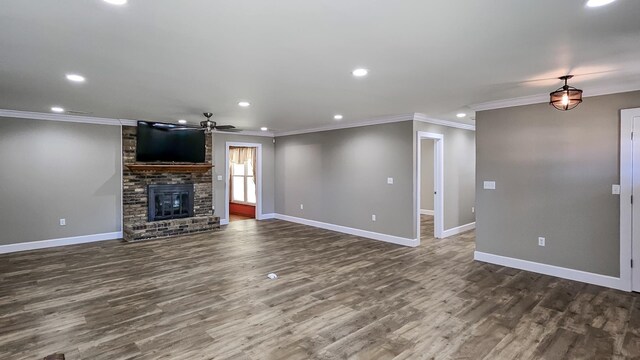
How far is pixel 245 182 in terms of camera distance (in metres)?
10.4

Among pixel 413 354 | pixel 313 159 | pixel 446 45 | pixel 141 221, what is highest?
pixel 446 45

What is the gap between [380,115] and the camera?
240 inches

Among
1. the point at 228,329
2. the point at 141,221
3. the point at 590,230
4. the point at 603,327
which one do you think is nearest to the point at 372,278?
the point at 228,329

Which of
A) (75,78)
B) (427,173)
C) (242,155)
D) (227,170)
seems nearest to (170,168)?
(227,170)

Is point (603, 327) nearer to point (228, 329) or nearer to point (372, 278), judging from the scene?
point (372, 278)

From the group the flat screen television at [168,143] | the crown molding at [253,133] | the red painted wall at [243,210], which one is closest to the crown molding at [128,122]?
the flat screen television at [168,143]

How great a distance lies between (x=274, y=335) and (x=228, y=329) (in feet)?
1.45

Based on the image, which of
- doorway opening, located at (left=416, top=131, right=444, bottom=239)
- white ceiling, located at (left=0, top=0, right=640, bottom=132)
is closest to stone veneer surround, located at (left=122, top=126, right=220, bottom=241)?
white ceiling, located at (left=0, top=0, right=640, bottom=132)

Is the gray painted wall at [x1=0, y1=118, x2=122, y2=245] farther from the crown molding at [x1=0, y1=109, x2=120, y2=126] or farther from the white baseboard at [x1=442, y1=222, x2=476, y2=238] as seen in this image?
the white baseboard at [x1=442, y1=222, x2=476, y2=238]

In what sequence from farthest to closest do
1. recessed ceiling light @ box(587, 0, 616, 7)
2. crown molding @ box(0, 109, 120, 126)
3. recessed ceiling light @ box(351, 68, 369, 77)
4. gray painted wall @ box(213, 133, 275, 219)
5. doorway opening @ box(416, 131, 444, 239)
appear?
1. gray painted wall @ box(213, 133, 275, 219)
2. doorway opening @ box(416, 131, 444, 239)
3. crown molding @ box(0, 109, 120, 126)
4. recessed ceiling light @ box(351, 68, 369, 77)
5. recessed ceiling light @ box(587, 0, 616, 7)

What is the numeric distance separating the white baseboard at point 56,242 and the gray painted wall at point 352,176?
407 centimetres

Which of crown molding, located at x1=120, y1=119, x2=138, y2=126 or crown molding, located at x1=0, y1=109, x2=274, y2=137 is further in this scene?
crown molding, located at x1=120, y1=119, x2=138, y2=126

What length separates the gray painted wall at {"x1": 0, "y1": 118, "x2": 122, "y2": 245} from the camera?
5688 mm

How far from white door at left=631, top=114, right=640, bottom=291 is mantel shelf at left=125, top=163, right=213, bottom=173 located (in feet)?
23.9
